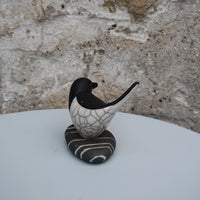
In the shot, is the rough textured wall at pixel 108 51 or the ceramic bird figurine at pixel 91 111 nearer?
the ceramic bird figurine at pixel 91 111

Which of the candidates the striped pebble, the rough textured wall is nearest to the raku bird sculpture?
the striped pebble

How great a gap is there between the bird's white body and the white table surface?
0.08 m

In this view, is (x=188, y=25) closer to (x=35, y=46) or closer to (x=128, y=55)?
(x=128, y=55)

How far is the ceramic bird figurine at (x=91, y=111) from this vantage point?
0.63 m

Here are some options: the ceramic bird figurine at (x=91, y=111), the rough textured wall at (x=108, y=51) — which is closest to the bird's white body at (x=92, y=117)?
the ceramic bird figurine at (x=91, y=111)

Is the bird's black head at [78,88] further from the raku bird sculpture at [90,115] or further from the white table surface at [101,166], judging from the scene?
the white table surface at [101,166]

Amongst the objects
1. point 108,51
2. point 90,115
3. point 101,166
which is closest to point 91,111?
point 90,115

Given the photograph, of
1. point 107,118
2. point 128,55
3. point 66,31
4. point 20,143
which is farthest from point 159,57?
point 20,143

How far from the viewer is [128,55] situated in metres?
1.09

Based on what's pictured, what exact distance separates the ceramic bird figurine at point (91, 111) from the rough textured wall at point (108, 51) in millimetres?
457

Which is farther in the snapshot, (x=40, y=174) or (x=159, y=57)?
(x=159, y=57)

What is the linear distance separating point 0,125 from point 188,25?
774 mm

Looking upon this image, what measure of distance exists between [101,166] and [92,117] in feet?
0.39

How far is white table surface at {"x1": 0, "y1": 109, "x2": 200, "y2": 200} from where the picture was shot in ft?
1.67
